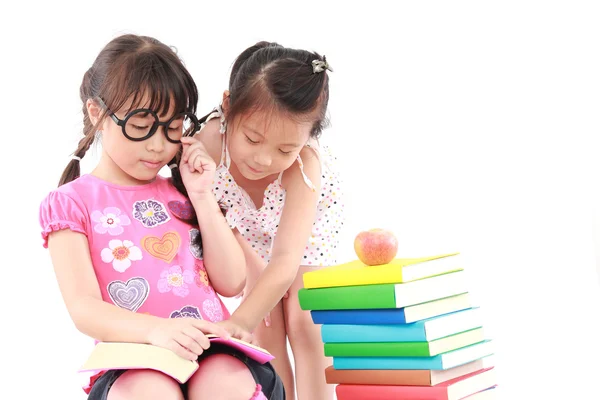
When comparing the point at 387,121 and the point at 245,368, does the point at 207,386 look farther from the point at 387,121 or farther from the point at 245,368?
the point at 387,121

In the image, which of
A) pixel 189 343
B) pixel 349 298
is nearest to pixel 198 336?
pixel 189 343

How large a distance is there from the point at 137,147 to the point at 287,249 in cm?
40

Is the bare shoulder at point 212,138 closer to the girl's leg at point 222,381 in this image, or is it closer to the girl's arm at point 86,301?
the girl's arm at point 86,301

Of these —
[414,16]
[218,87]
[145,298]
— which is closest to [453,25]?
[414,16]

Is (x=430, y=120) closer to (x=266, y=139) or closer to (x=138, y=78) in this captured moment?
(x=266, y=139)

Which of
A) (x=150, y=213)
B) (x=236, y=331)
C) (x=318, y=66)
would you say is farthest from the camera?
(x=318, y=66)

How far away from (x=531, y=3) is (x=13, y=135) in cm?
173

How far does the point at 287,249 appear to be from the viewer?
5.72ft

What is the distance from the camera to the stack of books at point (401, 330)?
5.19 ft

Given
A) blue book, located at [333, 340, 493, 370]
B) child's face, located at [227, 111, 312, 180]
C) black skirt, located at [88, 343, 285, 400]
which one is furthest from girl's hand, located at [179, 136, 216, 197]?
blue book, located at [333, 340, 493, 370]

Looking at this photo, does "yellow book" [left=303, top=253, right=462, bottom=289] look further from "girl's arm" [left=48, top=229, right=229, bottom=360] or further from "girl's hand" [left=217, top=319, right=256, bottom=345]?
"girl's arm" [left=48, top=229, right=229, bottom=360]

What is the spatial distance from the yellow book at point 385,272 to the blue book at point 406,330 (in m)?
0.09

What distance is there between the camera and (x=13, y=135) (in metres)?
2.53

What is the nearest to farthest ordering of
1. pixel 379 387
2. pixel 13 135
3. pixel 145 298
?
pixel 145 298 < pixel 379 387 < pixel 13 135
